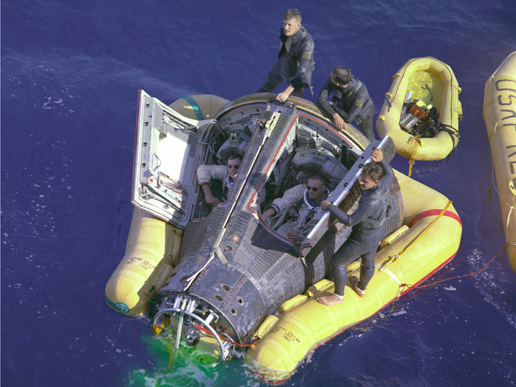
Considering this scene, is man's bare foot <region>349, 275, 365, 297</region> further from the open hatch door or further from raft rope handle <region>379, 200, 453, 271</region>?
the open hatch door

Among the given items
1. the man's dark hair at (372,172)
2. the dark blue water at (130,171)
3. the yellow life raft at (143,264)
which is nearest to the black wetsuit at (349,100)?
the man's dark hair at (372,172)

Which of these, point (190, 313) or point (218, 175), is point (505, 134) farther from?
point (190, 313)

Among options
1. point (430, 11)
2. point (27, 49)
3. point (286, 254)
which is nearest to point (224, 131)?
point (286, 254)

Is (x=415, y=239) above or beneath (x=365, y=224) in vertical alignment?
beneath

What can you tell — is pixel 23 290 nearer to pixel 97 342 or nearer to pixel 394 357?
pixel 97 342

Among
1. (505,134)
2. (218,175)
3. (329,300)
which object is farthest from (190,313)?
(505,134)

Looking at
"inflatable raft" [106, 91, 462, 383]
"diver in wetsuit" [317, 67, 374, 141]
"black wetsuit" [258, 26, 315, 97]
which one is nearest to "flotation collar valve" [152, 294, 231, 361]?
"inflatable raft" [106, 91, 462, 383]
